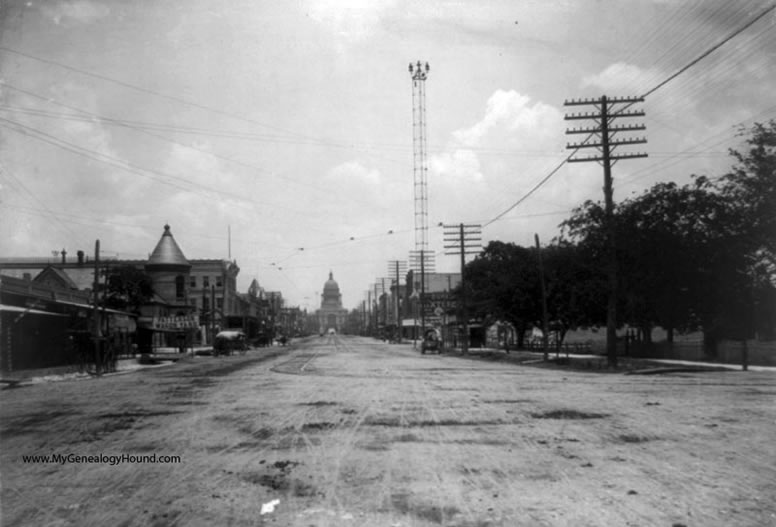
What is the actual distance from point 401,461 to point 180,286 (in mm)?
78734

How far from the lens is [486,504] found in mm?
6785

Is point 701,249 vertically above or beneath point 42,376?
above

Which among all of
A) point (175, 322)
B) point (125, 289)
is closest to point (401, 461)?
point (125, 289)

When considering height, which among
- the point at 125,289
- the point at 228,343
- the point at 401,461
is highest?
the point at 125,289

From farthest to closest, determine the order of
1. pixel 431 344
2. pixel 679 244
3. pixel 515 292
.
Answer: pixel 431 344, pixel 515 292, pixel 679 244

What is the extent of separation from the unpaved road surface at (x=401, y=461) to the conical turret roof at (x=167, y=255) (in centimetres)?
6808

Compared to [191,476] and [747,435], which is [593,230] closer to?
[747,435]

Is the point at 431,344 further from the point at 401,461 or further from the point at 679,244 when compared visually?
the point at 401,461

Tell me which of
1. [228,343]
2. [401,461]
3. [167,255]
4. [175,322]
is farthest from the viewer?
[167,255]

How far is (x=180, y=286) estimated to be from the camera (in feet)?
275

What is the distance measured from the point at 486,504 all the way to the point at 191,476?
140 inches

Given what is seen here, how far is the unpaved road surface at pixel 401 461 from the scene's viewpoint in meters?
6.55

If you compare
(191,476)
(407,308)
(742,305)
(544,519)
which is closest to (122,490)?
(191,476)

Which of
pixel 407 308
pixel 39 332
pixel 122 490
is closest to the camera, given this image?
pixel 122 490
